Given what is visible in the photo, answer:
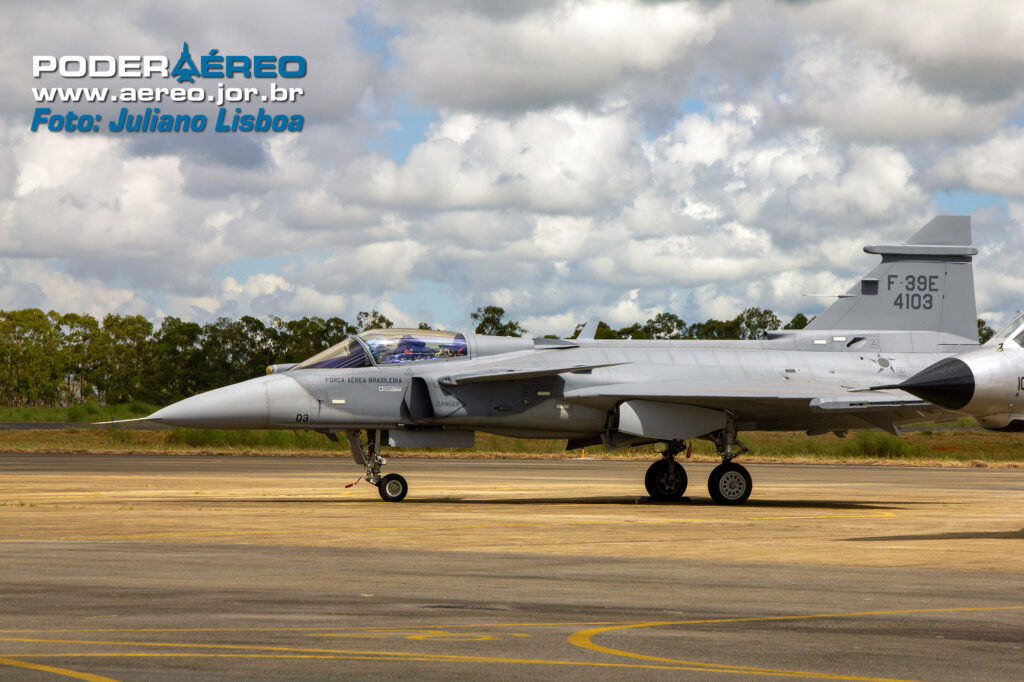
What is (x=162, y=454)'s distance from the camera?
49438 mm

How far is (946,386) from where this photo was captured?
14.4 m

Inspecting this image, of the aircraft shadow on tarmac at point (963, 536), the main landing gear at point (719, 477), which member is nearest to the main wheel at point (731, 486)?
the main landing gear at point (719, 477)

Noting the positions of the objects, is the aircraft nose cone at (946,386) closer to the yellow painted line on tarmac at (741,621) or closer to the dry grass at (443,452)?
the yellow painted line on tarmac at (741,621)

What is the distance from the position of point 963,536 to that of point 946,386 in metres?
3.23

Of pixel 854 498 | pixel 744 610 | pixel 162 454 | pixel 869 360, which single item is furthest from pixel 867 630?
pixel 162 454

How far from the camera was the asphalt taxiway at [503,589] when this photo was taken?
7422 mm

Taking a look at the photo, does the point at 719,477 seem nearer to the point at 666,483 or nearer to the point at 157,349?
the point at 666,483

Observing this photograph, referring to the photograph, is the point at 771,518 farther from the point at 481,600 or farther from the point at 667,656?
the point at 667,656

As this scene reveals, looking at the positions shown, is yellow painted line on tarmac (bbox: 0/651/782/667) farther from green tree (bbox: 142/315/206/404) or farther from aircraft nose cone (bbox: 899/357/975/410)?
green tree (bbox: 142/315/206/404)

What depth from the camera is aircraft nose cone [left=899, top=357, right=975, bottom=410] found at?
14.4m

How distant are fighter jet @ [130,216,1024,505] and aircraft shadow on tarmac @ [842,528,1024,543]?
4262 mm

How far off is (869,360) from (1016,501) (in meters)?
4.42

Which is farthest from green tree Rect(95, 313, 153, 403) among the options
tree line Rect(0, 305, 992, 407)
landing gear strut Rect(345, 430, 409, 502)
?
landing gear strut Rect(345, 430, 409, 502)

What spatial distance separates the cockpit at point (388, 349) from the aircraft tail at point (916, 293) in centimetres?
754
